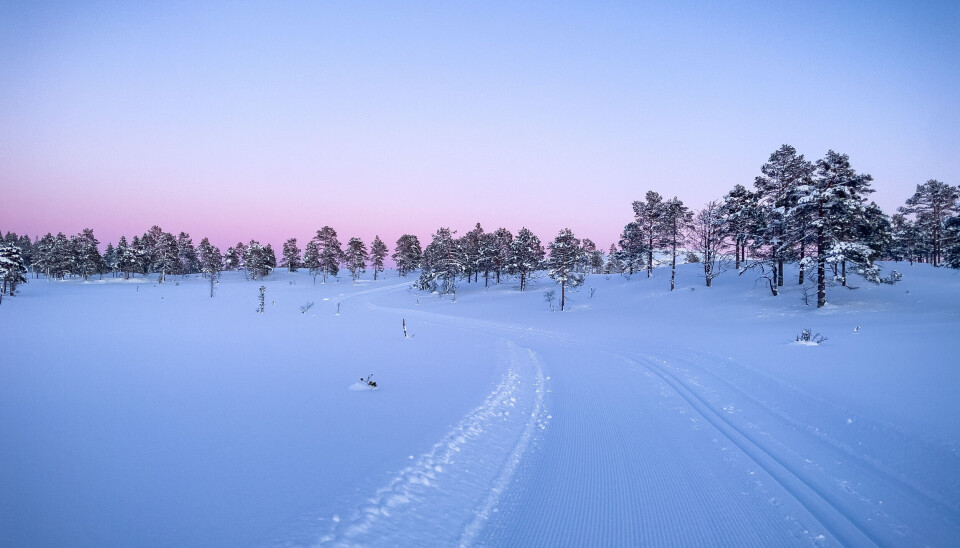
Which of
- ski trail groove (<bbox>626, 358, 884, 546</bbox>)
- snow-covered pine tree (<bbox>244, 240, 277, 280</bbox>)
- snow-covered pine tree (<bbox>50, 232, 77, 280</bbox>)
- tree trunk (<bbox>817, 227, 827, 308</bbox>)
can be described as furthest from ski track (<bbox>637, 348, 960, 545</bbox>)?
snow-covered pine tree (<bbox>50, 232, 77, 280</bbox>)

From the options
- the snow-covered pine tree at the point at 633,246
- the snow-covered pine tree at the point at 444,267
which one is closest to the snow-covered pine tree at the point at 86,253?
the snow-covered pine tree at the point at 444,267

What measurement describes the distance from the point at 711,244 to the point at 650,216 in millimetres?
8631

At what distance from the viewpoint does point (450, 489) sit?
6012mm

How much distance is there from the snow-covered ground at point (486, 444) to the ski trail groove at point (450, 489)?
0.04 m

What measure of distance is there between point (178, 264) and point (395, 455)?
340ft

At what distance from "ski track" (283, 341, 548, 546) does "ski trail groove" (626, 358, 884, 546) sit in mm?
4062

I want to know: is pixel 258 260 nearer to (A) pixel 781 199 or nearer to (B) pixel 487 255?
(B) pixel 487 255

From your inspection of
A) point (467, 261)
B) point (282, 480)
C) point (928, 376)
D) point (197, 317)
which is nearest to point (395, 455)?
point (282, 480)

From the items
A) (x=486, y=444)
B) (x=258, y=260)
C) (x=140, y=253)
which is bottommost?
(x=486, y=444)

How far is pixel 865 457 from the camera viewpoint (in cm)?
700

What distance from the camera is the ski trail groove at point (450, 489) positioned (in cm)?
489

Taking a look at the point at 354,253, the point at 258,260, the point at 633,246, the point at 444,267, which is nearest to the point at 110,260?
the point at 258,260

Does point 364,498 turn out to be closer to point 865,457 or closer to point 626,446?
point 626,446

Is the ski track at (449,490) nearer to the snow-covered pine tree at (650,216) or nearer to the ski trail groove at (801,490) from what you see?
the ski trail groove at (801,490)
